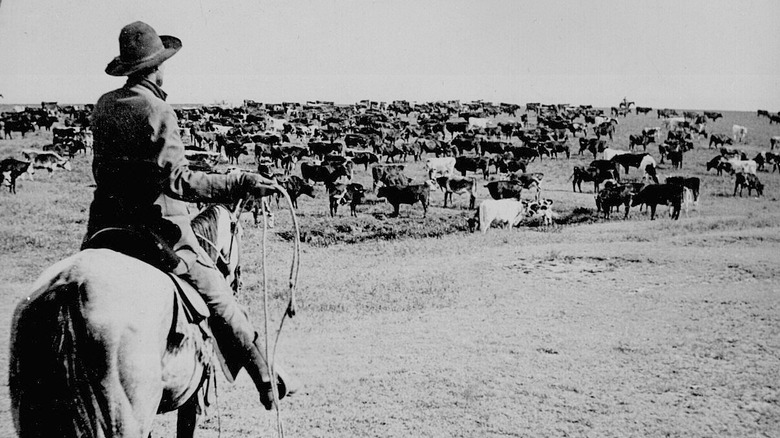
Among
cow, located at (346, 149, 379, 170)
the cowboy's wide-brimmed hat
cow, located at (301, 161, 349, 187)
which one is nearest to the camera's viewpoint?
the cowboy's wide-brimmed hat

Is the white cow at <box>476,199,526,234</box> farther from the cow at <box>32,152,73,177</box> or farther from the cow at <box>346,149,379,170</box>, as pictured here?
the cow at <box>32,152,73,177</box>

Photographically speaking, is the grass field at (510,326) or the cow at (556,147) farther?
the cow at (556,147)

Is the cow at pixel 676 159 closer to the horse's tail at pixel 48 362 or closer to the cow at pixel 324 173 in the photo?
the cow at pixel 324 173

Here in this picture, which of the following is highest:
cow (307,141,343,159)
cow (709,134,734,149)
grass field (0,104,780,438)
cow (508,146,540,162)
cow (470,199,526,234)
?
cow (709,134,734,149)

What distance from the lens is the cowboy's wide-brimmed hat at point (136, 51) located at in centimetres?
379

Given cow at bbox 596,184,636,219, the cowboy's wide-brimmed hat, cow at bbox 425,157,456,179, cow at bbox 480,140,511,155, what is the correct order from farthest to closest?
cow at bbox 480,140,511,155 → cow at bbox 425,157,456,179 → cow at bbox 596,184,636,219 → the cowboy's wide-brimmed hat

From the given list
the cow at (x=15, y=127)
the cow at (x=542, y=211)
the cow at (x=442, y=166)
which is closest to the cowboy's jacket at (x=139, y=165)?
the cow at (x=542, y=211)

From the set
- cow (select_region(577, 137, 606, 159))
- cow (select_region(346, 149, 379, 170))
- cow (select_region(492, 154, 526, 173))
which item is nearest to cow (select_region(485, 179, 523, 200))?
cow (select_region(492, 154, 526, 173))

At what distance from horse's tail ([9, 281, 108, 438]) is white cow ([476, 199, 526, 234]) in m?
16.4

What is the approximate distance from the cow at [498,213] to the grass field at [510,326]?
83 cm

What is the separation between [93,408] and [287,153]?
1162 inches

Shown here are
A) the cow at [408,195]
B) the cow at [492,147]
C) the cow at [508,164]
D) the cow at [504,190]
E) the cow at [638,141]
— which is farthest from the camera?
the cow at [638,141]

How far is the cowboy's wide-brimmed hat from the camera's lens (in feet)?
12.4

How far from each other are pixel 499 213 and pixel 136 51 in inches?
652
